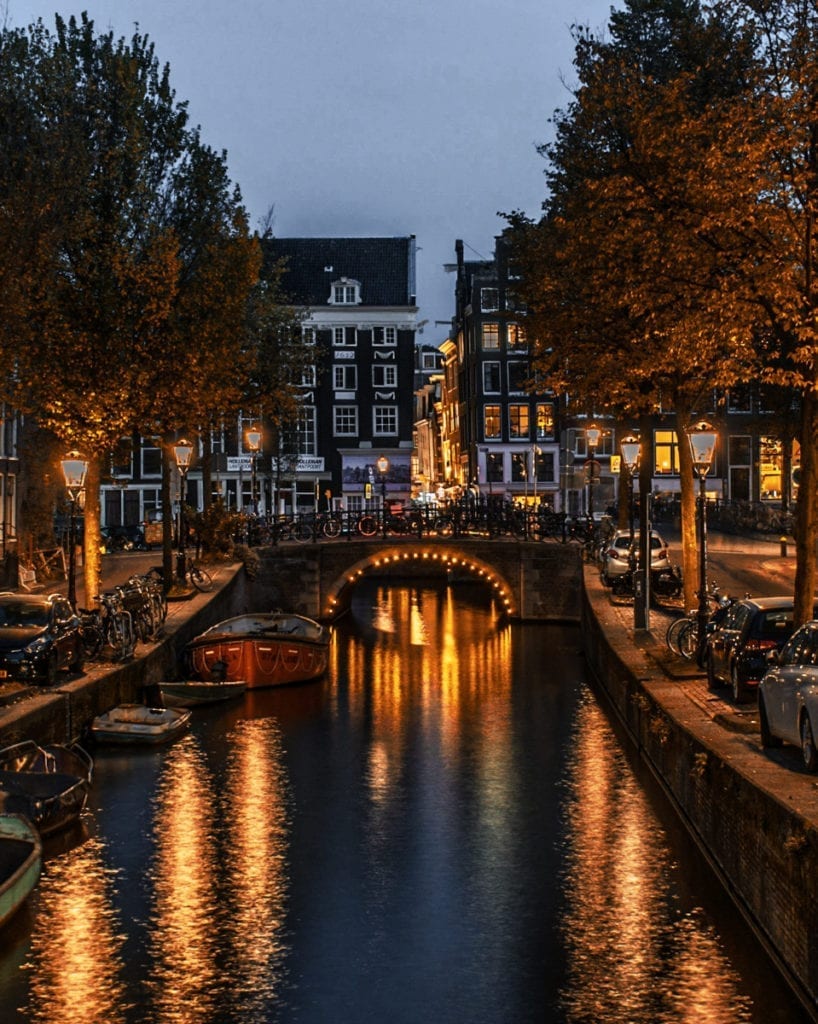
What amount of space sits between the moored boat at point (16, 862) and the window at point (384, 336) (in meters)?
73.2

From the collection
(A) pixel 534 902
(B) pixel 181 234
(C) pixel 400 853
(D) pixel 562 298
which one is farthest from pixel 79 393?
(A) pixel 534 902

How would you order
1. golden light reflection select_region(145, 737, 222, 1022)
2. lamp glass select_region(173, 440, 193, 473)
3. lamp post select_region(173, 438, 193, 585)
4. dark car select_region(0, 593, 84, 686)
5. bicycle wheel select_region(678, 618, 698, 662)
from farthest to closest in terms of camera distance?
lamp post select_region(173, 438, 193, 585) < lamp glass select_region(173, 440, 193, 473) < bicycle wheel select_region(678, 618, 698, 662) < dark car select_region(0, 593, 84, 686) < golden light reflection select_region(145, 737, 222, 1022)

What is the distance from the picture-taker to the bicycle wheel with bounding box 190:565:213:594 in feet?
158

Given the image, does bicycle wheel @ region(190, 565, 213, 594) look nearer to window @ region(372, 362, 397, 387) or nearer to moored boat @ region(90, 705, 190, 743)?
moored boat @ region(90, 705, 190, 743)

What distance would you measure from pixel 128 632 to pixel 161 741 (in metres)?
3.74

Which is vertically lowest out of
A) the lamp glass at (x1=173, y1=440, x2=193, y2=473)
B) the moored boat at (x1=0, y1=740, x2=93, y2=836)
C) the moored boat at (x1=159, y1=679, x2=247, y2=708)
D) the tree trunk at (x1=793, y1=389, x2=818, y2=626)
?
the moored boat at (x1=159, y1=679, x2=247, y2=708)

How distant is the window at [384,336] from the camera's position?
93.2m

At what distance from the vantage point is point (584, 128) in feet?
123

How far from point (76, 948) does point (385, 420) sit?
244 feet

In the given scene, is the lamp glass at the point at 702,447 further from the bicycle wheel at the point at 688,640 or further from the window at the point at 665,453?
the window at the point at 665,453

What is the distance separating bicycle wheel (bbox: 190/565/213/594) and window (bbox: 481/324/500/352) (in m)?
44.9

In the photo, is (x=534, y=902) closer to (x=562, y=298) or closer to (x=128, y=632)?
(x=128, y=632)

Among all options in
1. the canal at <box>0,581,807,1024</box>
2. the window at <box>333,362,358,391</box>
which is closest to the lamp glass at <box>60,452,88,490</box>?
the canal at <box>0,581,807,1024</box>

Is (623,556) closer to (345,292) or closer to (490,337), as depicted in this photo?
(490,337)
